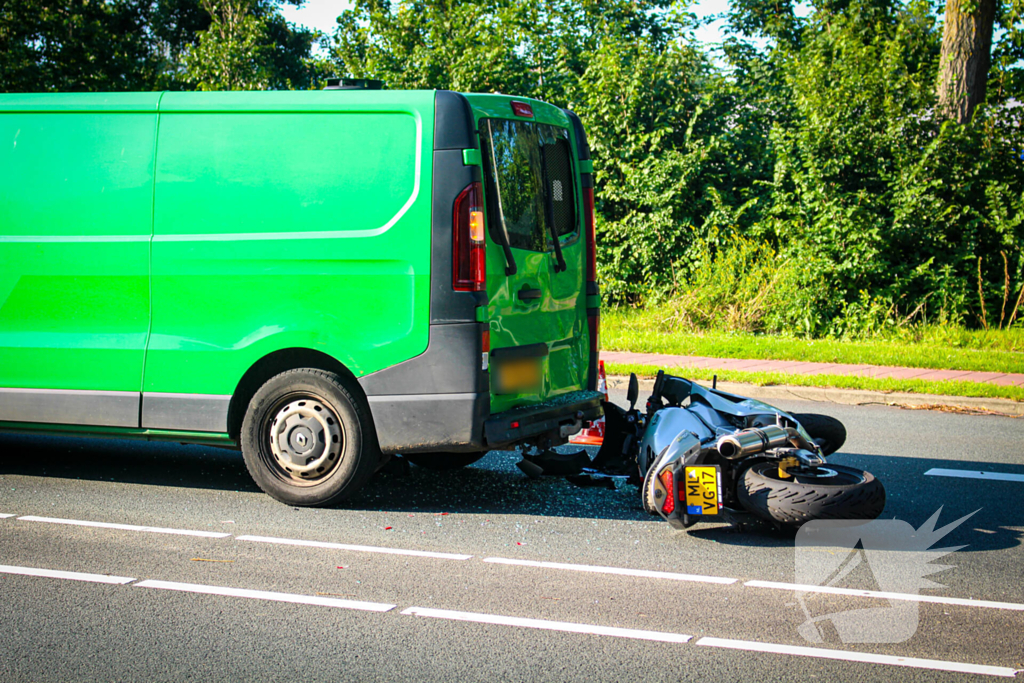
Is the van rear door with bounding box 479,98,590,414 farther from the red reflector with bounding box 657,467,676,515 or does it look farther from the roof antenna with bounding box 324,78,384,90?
the red reflector with bounding box 657,467,676,515

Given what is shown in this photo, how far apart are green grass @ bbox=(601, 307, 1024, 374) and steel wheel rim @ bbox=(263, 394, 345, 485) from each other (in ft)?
26.0

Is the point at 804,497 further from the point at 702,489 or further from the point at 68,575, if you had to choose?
the point at 68,575

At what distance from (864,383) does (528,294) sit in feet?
19.2

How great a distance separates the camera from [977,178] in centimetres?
1411

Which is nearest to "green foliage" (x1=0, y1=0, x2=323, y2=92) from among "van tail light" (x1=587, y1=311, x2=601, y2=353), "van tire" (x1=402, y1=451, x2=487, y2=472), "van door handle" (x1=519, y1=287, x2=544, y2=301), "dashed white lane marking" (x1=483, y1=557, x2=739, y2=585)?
"van tire" (x1=402, y1=451, x2=487, y2=472)

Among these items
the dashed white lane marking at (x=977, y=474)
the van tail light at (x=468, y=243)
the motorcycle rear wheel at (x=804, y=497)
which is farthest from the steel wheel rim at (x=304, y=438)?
the dashed white lane marking at (x=977, y=474)

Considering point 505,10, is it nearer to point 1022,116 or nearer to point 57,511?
point 1022,116

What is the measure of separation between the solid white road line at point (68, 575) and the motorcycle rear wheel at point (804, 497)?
298 cm

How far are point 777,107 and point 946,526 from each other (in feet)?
43.1

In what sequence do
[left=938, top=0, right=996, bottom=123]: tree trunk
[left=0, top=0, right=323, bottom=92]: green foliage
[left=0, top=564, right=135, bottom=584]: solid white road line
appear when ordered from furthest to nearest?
1. [left=0, top=0, right=323, bottom=92]: green foliage
2. [left=938, top=0, right=996, bottom=123]: tree trunk
3. [left=0, top=564, right=135, bottom=584]: solid white road line

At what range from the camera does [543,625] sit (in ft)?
12.2

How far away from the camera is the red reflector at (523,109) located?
17.8ft

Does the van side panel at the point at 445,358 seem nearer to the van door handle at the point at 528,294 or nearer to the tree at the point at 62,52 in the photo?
the van door handle at the point at 528,294

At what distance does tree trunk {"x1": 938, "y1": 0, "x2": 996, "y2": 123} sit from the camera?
14.7 metres
